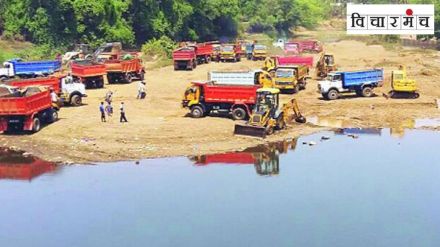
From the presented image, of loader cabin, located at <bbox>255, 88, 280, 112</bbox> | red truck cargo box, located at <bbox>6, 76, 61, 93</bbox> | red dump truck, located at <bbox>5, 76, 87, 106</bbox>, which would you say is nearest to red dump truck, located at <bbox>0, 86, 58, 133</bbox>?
red truck cargo box, located at <bbox>6, 76, 61, 93</bbox>

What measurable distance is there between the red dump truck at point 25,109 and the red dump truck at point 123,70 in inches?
530

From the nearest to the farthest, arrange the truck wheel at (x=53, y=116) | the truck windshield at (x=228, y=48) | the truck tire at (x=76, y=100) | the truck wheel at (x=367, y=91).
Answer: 1. the truck wheel at (x=53, y=116)
2. the truck tire at (x=76, y=100)
3. the truck wheel at (x=367, y=91)
4. the truck windshield at (x=228, y=48)

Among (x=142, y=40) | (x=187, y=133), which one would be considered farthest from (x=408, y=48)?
(x=187, y=133)

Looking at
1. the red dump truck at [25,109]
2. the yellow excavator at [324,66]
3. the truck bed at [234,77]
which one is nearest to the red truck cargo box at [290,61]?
the yellow excavator at [324,66]

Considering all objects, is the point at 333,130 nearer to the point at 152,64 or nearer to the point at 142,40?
the point at 152,64

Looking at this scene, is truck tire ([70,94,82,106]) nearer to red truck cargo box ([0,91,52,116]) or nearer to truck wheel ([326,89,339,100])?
red truck cargo box ([0,91,52,116])

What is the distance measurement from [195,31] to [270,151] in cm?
5297

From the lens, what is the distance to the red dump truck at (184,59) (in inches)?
2282

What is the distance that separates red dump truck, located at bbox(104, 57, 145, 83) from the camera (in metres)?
48.2

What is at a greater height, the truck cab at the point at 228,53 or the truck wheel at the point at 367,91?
the truck cab at the point at 228,53

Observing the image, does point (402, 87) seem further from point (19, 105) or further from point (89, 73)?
point (19, 105)

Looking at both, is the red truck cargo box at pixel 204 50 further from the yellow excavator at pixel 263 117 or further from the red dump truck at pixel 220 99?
the yellow excavator at pixel 263 117

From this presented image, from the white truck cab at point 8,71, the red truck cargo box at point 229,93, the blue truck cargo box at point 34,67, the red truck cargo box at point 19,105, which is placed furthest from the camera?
the blue truck cargo box at point 34,67

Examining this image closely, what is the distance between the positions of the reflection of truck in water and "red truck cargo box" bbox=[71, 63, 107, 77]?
18.8 metres
